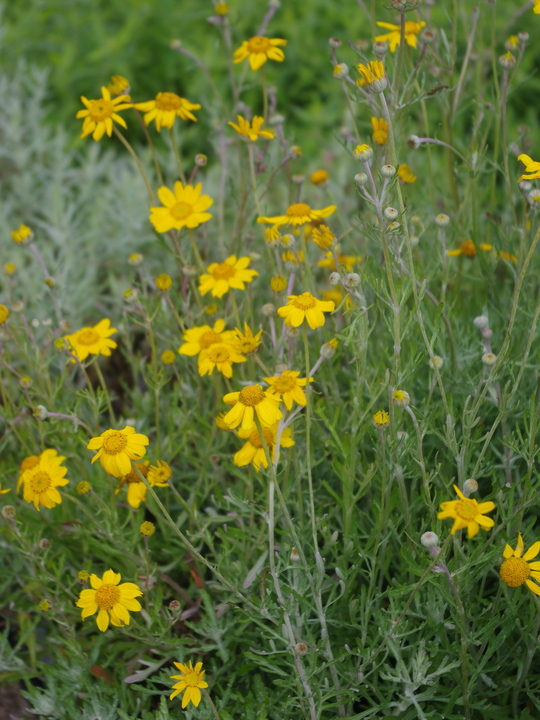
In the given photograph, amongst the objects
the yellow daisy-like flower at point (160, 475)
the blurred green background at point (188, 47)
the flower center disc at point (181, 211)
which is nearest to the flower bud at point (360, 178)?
the flower center disc at point (181, 211)

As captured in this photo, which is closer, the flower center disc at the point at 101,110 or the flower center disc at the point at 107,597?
the flower center disc at the point at 107,597

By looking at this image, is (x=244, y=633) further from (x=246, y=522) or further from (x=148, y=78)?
(x=148, y=78)

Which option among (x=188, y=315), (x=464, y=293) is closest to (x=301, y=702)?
(x=188, y=315)

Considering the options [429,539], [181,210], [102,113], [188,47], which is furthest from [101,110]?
[188,47]

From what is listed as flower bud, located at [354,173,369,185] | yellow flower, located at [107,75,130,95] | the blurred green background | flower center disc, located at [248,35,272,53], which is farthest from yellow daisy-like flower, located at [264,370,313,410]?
the blurred green background

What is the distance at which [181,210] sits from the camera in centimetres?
165

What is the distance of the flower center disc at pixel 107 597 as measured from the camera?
130cm

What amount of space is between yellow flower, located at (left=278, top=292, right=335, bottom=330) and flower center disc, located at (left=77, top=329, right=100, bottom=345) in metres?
0.59

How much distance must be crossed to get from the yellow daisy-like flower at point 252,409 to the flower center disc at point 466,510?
33 cm

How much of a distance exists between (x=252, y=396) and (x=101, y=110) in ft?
2.64

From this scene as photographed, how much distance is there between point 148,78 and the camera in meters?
3.89

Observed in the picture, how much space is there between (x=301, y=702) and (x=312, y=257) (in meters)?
1.77

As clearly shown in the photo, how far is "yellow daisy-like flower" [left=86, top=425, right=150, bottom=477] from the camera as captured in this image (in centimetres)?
123

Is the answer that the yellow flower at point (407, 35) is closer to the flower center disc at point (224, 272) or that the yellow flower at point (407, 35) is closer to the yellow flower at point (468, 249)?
the yellow flower at point (468, 249)
